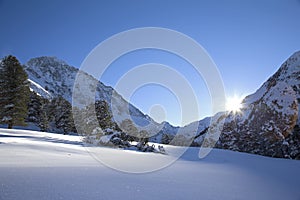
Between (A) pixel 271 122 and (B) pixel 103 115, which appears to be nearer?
(A) pixel 271 122

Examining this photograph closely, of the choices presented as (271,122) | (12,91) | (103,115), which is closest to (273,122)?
(271,122)

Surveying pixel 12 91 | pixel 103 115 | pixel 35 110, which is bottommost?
pixel 35 110

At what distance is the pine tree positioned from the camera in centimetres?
1606

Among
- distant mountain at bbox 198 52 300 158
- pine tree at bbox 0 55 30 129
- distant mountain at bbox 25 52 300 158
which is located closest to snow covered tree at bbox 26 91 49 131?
pine tree at bbox 0 55 30 129

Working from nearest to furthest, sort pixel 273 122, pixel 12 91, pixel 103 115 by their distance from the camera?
pixel 273 122 < pixel 12 91 < pixel 103 115

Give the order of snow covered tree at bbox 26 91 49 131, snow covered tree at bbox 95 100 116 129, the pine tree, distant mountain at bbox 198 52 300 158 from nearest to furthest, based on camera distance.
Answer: distant mountain at bbox 198 52 300 158, the pine tree, snow covered tree at bbox 95 100 116 129, snow covered tree at bbox 26 91 49 131

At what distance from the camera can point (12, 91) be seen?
1644cm

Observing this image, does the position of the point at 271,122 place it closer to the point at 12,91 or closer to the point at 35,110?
the point at 12,91

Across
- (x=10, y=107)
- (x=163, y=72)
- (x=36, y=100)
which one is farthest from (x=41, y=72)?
(x=163, y=72)

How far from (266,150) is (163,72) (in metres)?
10.3

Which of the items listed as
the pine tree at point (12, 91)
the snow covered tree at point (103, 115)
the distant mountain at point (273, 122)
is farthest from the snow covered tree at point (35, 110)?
the distant mountain at point (273, 122)

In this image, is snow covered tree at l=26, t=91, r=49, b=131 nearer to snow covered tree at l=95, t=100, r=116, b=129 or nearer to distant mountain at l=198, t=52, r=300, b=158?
snow covered tree at l=95, t=100, r=116, b=129

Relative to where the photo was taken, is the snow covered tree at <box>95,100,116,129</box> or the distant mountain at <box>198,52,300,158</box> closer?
the distant mountain at <box>198,52,300,158</box>

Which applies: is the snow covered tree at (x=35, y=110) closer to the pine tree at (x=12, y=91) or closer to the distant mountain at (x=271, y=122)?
the pine tree at (x=12, y=91)
